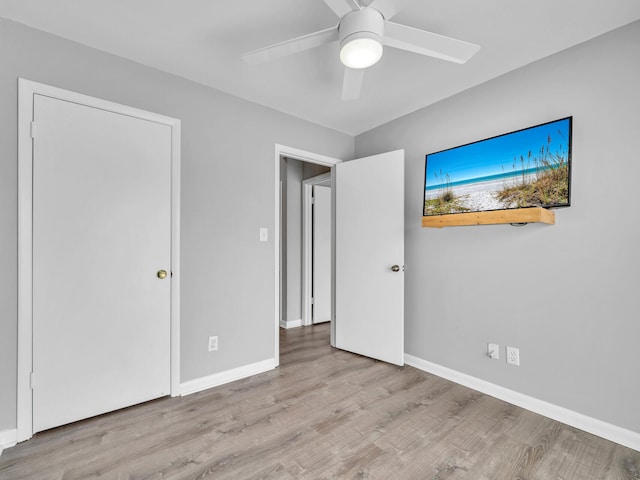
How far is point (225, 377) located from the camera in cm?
252

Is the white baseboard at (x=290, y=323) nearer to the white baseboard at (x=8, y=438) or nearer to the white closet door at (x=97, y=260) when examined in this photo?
the white closet door at (x=97, y=260)

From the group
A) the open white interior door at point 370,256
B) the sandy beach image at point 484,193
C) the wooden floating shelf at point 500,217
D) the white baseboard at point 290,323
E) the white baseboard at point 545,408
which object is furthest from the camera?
the white baseboard at point 290,323

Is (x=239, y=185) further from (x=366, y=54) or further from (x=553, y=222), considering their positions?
(x=553, y=222)

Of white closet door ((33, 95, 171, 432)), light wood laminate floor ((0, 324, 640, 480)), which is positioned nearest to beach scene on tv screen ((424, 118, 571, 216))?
light wood laminate floor ((0, 324, 640, 480))

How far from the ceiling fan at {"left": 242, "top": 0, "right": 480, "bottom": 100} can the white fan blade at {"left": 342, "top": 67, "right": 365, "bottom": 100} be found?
29mm

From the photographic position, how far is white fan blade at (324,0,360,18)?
1.34 meters

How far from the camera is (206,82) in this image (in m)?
2.41

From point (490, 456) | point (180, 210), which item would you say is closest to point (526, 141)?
point (490, 456)

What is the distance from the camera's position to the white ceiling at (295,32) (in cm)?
164

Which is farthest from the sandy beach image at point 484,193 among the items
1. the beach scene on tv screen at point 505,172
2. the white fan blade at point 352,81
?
the white fan blade at point 352,81

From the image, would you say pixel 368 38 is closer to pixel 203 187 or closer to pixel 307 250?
pixel 203 187

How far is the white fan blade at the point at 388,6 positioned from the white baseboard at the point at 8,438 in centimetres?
289

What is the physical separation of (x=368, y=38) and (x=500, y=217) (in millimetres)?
1397

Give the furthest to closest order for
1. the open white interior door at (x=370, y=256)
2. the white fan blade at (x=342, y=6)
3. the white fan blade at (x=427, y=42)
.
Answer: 1. the open white interior door at (x=370, y=256)
2. the white fan blade at (x=427, y=42)
3. the white fan blade at (x=342, y=6)
